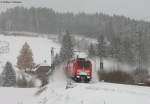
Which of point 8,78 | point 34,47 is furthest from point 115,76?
point 34,47

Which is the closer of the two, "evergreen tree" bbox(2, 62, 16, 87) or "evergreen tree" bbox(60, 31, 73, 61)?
"evergreen tree" bbox(2, 62, 16, 87)

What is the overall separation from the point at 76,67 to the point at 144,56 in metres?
50.4

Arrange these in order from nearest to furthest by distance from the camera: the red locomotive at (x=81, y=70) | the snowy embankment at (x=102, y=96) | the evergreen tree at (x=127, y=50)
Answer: the snowy embankment at (x=102, y=96)
the red locomotive at (x=81, y=70)
the evergreen tree at (x=127, y=50)

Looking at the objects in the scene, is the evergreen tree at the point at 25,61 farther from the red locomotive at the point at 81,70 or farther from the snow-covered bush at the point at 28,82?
the red locomotive at the point at 81,70

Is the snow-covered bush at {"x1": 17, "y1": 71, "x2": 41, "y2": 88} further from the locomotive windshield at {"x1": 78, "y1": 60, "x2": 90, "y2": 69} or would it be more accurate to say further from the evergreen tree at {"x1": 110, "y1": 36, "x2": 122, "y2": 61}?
Answer: the locomotive windshield at {"x1": 78, "y1": 60, "x2": 90, "y2": 69}

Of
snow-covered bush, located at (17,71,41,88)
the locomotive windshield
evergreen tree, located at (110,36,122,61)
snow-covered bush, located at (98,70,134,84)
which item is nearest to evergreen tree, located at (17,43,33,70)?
snow-covered bush, located at (17,71,41,88)

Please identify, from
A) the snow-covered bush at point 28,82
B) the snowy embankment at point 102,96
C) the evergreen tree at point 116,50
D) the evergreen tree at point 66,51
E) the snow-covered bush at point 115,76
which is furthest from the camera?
the evergreen tree at point 66,51

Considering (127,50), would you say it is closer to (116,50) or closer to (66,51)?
(116,50)

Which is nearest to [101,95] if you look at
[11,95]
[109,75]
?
[11,95]

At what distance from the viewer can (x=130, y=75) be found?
5219cm

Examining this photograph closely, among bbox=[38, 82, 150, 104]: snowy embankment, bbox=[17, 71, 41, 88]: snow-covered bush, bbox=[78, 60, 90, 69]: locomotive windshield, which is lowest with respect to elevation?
bbox=[17, 71, 41, 88]: snow-covered bush

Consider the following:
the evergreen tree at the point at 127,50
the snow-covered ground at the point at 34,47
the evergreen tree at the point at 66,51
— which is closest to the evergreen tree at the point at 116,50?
the evergreen tree at the point at 127,50

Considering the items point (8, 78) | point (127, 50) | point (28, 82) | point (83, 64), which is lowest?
point (28, 82)

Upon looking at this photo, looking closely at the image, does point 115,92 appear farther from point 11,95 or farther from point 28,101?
point 11,95
